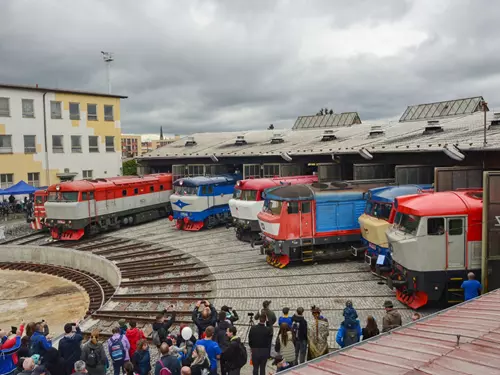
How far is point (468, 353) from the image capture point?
523cm

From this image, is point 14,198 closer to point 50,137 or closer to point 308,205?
point 50,137

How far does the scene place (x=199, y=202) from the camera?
24.2 meters

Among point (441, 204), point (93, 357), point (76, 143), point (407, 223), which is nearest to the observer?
point (93, 357)

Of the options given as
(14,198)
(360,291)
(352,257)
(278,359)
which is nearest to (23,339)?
(278,359)

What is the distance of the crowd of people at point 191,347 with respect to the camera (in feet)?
24.1

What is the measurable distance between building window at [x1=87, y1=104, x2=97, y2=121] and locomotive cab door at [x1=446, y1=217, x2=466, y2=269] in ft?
101

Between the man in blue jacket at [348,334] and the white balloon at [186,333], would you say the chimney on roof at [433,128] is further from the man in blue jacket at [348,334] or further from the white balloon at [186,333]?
the white balloon at [186,333]

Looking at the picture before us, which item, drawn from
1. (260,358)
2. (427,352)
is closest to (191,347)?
(260,358)

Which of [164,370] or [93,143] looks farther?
[93,143]

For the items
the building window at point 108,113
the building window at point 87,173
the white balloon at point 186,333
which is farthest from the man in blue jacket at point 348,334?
the building window at point 108,113

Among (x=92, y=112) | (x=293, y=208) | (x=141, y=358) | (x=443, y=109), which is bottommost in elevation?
(x=141, y=358)

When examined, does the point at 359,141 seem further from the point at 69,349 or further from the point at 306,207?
the point at 69,349

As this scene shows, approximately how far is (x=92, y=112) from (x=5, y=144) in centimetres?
719

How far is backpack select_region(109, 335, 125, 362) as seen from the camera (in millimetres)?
8070
